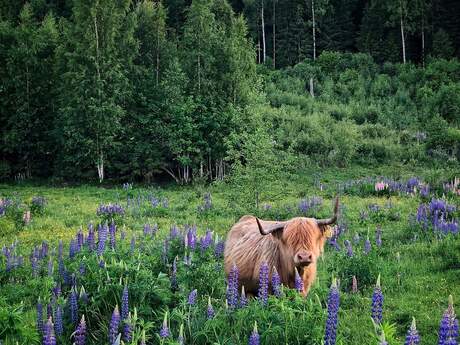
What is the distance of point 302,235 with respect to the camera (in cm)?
554

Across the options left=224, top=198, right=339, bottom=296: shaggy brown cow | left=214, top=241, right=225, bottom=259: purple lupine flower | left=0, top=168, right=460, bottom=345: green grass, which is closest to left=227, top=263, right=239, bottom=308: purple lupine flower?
left=0, top=168, right=460, bottom=345: green grass

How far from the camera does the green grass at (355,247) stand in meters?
6.41

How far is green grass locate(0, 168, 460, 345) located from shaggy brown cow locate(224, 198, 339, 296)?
0.37m

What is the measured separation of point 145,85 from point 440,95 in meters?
20.6

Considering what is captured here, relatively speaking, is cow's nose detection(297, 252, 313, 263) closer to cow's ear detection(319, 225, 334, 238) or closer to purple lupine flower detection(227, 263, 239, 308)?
cow's ear detection(319, 225, 334, 238)

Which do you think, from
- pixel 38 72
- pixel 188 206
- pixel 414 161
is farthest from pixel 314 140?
pixel 38 72

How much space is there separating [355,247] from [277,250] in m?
4.55

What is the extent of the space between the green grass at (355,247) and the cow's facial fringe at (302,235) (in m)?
0.54

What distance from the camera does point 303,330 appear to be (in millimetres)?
4129

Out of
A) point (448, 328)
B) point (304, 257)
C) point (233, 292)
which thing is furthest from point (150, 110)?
point (448, 328)

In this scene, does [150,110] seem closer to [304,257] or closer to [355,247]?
[355,247]

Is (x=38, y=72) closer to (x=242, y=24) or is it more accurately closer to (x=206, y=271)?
(x=242, y=24)

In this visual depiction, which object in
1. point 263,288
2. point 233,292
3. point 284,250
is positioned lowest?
point 233,292

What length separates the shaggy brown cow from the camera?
552cm
